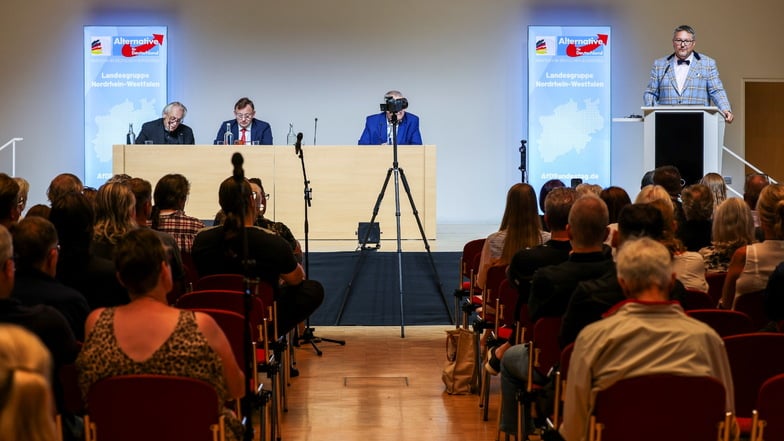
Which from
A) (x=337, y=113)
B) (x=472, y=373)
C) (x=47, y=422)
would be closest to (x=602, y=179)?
(x=337, y=113)

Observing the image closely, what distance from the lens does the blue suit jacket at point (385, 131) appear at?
34.9ft

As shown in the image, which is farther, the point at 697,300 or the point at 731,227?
the point at 731,227

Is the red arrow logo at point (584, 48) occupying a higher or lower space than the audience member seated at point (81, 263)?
higher

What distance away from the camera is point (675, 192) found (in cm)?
655

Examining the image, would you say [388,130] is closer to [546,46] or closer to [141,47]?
[546,46]

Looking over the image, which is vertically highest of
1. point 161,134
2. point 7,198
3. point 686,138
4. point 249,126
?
point 249,126

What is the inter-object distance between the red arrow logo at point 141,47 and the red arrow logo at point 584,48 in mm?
5056

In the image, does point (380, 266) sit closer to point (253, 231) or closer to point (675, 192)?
point (675, 192)

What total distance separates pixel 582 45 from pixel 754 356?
31.0ft

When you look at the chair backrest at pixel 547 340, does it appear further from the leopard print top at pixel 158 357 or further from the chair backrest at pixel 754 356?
the leopard print top at pixel 158 357

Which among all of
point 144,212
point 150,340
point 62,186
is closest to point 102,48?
point 62,186

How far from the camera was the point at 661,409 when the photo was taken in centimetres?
276

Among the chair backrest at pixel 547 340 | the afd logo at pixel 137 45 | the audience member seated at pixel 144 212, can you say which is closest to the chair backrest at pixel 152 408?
the chair backrest at pixel 547 340

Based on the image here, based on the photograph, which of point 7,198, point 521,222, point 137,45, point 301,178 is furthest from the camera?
point 137,45
